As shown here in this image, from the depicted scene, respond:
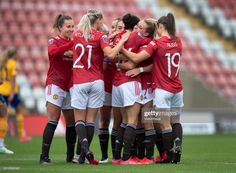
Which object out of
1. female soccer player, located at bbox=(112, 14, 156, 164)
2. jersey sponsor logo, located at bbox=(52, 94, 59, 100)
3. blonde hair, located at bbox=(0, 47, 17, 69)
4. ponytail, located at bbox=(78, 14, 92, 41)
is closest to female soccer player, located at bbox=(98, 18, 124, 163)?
female soccer player, located at bbox=(112, 14, 156, 164)

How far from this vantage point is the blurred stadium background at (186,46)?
24770 mm

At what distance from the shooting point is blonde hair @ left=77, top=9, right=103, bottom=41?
11.7 metres

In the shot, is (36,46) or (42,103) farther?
(36,46)

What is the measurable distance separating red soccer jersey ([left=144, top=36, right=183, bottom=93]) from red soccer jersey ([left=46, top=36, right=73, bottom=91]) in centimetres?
139

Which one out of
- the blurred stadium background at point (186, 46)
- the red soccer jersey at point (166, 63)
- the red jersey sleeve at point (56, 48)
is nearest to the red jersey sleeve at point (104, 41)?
the red jersey sleeve at point (56, 48)

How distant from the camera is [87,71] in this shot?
11828 mm

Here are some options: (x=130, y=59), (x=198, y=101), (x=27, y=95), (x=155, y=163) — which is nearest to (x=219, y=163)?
(x=155, y=163)

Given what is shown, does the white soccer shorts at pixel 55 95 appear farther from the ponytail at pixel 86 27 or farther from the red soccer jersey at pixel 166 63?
the red soccer jersey at pixel 166 63

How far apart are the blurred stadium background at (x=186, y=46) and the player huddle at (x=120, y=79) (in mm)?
11574

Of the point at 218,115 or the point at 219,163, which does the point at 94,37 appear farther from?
the point at 218,115

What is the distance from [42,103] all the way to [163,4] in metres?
8.95

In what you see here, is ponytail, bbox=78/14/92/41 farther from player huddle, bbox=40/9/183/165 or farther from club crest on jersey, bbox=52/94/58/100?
club crest on jersey, bbox=52/94/58/100

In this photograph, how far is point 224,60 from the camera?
3088 cm

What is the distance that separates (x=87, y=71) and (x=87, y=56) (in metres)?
0.24
